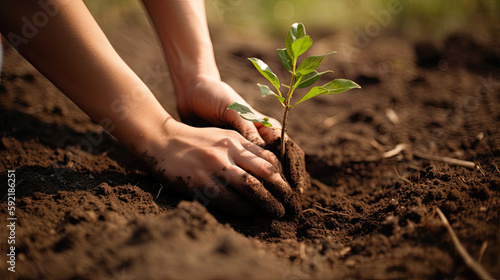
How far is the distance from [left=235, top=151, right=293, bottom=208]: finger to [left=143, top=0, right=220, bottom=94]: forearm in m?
0.56

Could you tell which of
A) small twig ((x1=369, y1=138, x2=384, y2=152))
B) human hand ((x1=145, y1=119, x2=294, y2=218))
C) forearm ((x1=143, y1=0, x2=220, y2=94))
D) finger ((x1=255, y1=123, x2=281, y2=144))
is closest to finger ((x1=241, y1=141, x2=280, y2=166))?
human hand ((x1=145, y1=119, x2=294, y2=218))

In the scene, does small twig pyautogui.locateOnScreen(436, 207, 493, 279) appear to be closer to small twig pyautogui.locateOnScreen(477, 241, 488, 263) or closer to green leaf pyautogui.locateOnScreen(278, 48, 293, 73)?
small twig pyautogui.locateOnScreen(477, 241, 488, 263)

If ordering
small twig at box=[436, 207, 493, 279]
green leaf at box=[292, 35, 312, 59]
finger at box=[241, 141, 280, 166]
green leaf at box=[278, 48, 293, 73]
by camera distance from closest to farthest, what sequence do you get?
small twig at box=[436, 207, 493, 279] → green leaf at box=[292, 35, 312, 59] → green leaf at box=[278, 48, 293, 73] → finger at box=[241, 141, 280, 166]

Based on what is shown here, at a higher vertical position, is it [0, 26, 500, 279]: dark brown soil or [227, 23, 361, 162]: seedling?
[227, 23, 361, 162]: seedling

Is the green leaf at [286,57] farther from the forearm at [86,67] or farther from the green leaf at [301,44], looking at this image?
the forearm at [86,67]

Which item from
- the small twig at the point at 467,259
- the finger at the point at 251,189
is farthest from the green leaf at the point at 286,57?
the small twig at the point at 467,259

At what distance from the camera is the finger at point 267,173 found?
1.16m

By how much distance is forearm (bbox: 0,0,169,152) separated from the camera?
1076 mm

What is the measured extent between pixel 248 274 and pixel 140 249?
279mm

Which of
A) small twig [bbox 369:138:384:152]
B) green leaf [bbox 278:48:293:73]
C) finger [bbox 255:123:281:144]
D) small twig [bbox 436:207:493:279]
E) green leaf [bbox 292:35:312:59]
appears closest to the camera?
small twig [bbox 436:207:493:279]

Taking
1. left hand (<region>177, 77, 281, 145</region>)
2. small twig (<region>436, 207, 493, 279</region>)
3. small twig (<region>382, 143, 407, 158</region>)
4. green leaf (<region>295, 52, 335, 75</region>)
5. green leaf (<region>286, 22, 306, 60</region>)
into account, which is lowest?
small twig (<region>382, 143, 407, 158</region>)

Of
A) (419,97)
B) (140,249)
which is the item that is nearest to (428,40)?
(419,97)

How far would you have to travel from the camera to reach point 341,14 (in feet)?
10.9

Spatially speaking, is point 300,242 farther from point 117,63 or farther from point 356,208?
point 117,63
